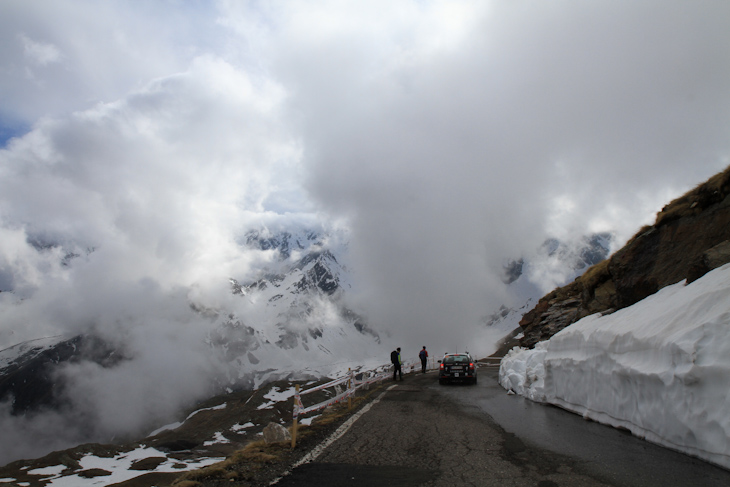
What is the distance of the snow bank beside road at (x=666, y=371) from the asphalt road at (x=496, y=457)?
320 mm

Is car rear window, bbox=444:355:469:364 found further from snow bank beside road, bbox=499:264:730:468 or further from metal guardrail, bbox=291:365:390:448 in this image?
snow bank beside road, bbox=499:264:730:468

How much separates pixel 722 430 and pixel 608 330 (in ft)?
13.5

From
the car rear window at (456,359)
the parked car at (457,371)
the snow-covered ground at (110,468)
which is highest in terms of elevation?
the car rear window at (456,359)

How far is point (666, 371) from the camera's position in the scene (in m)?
6.30

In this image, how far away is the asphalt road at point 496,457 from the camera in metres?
4.98

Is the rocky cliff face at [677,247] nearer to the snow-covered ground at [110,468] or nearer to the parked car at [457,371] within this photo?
the parked car at [457,371]

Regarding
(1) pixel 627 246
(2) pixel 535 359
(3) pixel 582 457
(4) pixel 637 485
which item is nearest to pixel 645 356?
(3) pixel 582 457

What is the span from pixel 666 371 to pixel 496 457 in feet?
9.79

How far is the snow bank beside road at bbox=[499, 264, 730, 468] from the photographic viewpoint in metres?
5.38

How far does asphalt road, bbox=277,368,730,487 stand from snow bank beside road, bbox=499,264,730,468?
320 millimetres

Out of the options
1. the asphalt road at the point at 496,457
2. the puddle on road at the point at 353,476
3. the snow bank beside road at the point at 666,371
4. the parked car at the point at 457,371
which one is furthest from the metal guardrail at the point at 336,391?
the snow bank beside road at the point at 666,371

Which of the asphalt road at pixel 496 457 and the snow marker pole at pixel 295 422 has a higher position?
the snow marker pole at pixel 295 422

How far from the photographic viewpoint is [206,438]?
149625 millimetres

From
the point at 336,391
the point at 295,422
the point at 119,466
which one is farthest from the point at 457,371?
the point at 119,466
